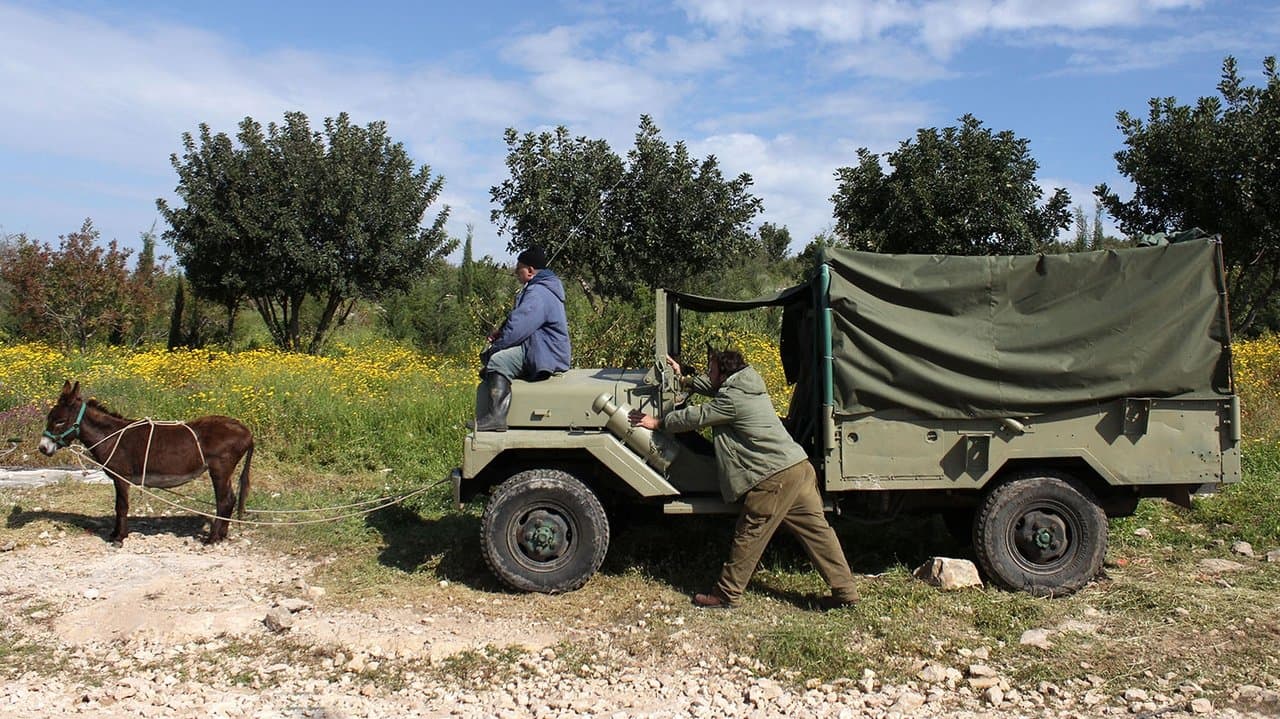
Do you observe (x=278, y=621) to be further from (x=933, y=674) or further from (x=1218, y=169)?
(x=1218, y=169)

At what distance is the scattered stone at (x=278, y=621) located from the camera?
5348 millimetres

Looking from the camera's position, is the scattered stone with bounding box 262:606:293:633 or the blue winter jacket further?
the blue winter jacket

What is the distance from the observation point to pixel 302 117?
54.9 ft

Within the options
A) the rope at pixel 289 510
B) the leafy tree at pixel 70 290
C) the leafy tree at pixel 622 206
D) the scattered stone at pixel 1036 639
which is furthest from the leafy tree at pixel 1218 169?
the leafy tree at pixel 70 290

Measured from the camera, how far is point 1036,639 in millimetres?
5070

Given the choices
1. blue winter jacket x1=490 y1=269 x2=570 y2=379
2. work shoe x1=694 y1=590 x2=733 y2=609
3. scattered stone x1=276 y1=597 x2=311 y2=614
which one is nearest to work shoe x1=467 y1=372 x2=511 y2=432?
blue winter jacket x1=490 y1=269 x2=570 y2=379

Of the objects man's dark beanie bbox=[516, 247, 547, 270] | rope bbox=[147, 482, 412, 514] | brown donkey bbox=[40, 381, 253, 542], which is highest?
man's dark beanie bbox=[516, 247, 547, 270]

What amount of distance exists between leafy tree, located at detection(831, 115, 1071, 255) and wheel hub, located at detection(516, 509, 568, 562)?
8.82m

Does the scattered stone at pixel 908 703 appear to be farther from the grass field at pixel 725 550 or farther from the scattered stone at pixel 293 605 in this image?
the scattered stone at pixel 293 605

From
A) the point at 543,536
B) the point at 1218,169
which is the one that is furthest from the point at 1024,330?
the point at 1218,169

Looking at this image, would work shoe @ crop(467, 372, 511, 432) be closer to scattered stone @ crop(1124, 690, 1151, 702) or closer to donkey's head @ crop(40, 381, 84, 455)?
donkey's head @ crop(40, 381, 84, 455)

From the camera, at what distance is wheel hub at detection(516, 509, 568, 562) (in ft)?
19.6

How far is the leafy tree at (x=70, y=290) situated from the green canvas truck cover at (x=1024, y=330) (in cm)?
1484

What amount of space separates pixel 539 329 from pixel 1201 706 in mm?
4123
